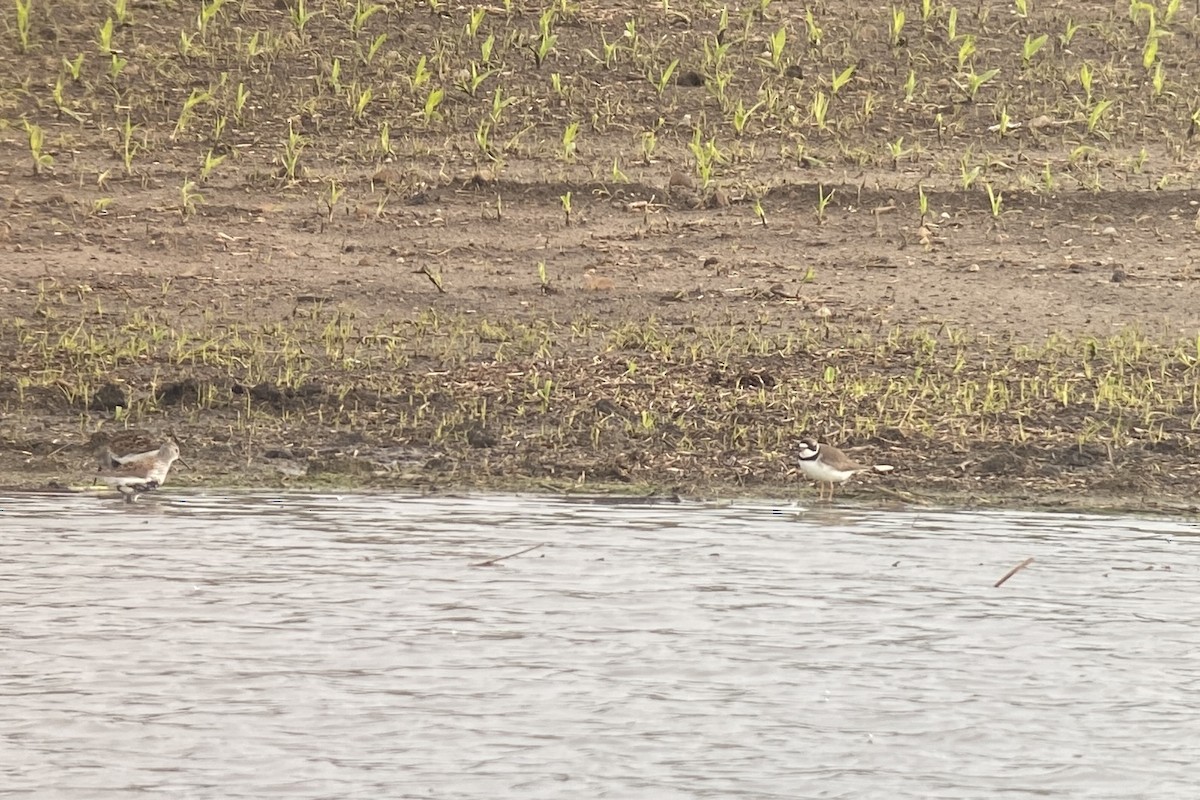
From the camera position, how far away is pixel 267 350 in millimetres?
11242

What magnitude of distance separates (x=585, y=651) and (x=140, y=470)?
3.00 meters

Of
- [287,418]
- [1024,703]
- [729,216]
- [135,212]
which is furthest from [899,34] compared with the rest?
[1024,703]

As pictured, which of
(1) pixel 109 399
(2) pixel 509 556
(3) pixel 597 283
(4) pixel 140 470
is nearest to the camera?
(2) pixel 509 556

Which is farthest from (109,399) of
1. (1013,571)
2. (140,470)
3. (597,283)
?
(1013,571)

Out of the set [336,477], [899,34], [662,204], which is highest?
[899,34]

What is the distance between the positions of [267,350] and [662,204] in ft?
11.9

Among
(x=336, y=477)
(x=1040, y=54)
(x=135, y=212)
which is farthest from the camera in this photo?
(x=1040, y=54)

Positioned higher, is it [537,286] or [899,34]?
[899,34]

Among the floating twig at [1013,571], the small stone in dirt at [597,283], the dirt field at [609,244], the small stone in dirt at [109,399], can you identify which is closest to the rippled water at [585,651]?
the floating twig at [1013,571]

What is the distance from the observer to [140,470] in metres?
9.13

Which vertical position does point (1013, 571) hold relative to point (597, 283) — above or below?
below

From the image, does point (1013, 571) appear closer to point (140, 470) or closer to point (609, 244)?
point (140, 470)

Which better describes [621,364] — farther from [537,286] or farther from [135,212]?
[135,212]

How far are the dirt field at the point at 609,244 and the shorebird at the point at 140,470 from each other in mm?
565
